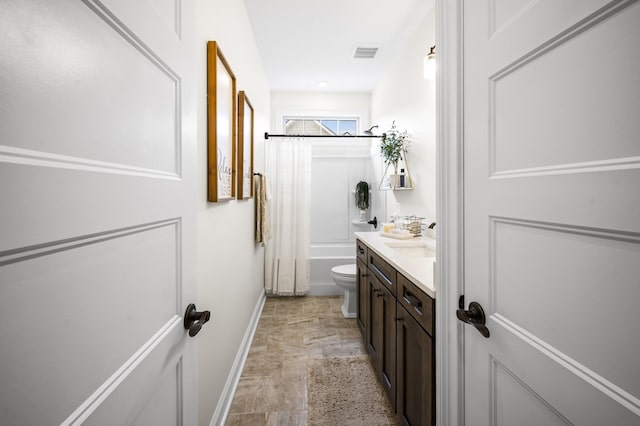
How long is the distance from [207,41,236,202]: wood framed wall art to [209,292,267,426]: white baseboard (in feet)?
3.60

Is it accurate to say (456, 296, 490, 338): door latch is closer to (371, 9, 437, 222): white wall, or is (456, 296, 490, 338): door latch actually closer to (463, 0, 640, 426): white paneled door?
(463, 0, 640, 426): white paneled door

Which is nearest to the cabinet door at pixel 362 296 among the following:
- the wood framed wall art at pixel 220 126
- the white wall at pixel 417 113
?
the white wall at pixel 417 113

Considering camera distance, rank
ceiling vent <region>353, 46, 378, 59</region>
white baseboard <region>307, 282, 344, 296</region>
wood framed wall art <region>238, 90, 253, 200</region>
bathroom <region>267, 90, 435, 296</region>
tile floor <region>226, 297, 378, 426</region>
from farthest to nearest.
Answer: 1. bathroom <region>267, 90, 435, 296</region>
2. white baseboard <region>307, 282, 344, 296</region>
3. ceiling vent <region>353, 46, 378, 59</region>
4. wood framed wall art <region>238, 90, 253, 200</region>
5. tile floor <region>226, 297, 378, 426</region>

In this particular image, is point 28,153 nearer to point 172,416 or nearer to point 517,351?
point 172,416

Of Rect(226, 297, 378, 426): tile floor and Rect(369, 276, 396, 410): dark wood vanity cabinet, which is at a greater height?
Rect(369, 276, 396, 410): dark wood vanity cabinet

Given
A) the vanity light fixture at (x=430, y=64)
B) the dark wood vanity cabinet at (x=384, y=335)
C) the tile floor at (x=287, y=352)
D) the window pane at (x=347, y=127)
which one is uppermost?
the window pane at (x=347, y=127)

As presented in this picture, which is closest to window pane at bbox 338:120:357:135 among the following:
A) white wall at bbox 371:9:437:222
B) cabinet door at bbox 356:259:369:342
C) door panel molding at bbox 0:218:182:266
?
white wall at bbox 371:9:437:222

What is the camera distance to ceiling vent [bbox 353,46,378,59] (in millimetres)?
2984

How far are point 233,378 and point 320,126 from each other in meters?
3.47

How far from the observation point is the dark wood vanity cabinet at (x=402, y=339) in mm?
1183

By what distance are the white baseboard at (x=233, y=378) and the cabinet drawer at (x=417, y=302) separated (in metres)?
1.11

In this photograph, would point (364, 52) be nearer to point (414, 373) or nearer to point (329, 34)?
point (329, 34)

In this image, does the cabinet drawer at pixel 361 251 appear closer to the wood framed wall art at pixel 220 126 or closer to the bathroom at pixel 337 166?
the wood framed wall art at pixel 220 126

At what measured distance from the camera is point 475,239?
0.91m
